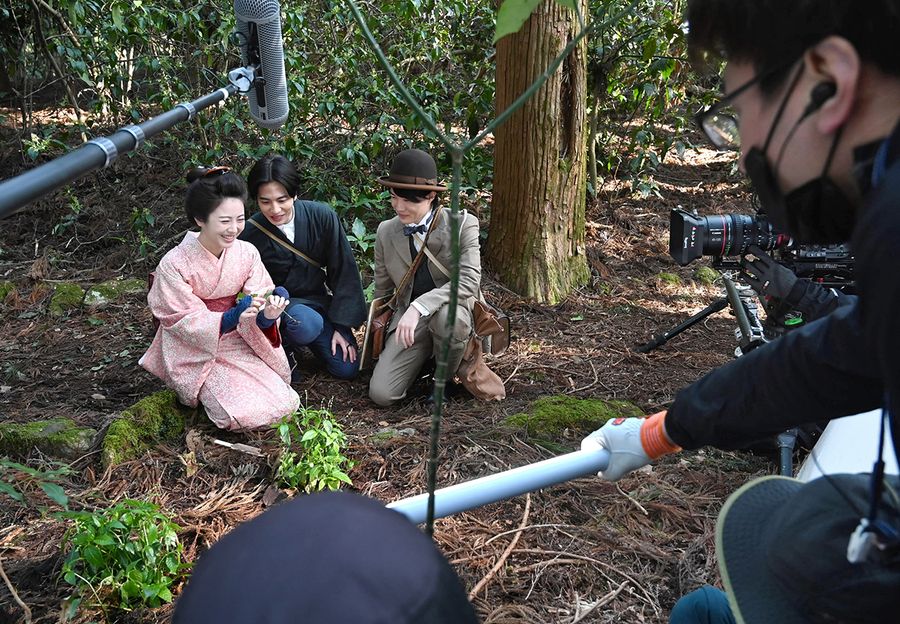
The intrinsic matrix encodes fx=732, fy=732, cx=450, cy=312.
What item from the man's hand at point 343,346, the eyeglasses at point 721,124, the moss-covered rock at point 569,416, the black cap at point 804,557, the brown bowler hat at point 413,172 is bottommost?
the moss-covered rock at point 569,416

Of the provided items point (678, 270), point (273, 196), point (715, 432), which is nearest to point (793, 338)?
point (715, 432)

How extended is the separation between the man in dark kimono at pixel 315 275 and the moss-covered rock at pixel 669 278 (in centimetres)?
248

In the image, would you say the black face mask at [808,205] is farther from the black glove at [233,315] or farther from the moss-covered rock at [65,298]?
the moss-covered rock at [65,298]

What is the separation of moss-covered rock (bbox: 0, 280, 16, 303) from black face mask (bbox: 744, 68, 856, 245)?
17.9ft

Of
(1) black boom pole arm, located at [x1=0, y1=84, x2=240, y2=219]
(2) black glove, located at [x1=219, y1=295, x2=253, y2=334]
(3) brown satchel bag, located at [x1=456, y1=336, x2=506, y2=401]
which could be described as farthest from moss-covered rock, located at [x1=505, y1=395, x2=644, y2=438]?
(1) black boom pole arm, located at [x1=0, y1=84, x2=240, y2=219]

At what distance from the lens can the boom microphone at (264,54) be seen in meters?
2.72

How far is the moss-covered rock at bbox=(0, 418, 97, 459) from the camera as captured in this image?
3.27m

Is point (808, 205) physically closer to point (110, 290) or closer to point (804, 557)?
point (804, 557)

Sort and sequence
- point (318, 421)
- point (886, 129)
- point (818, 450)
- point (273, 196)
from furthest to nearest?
point (273, 196) → point (318, 421) → point (818, 450) → point (886, 129)

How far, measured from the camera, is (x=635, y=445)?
1.56 metres

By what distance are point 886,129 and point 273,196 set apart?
3.53 meters

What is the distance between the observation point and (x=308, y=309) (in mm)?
4176

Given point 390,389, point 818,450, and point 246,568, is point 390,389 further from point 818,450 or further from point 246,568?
point 246,568

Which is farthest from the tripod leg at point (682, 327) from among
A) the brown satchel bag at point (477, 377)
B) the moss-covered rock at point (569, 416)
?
the brown satchel bag at point (477, 377)
